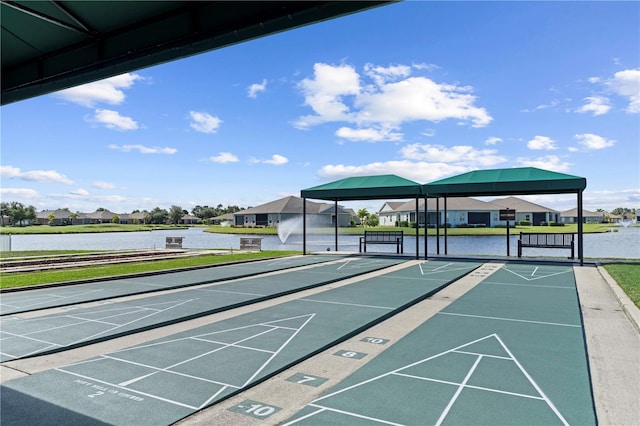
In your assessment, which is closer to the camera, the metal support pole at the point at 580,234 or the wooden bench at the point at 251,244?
the metal support pole at the point at 580,234

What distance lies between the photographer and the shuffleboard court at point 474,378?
4.29 m

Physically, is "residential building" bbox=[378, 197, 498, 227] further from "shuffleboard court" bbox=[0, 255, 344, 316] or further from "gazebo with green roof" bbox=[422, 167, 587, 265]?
"shuffleboard court" bbox=[0, 255, 344, 316]

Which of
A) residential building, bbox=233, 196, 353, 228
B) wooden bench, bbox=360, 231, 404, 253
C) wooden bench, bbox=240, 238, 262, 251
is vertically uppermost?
residential building, bbox=233, 196, 353, 228

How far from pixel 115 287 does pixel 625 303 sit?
42.7 ft

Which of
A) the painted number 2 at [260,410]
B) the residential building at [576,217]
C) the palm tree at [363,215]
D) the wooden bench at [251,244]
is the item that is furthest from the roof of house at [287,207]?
the painted number 2 at [260,410]

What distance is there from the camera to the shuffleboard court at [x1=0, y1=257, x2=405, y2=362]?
272 inches

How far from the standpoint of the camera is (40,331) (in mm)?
7547

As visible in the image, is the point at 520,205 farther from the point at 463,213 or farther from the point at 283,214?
the point at 283,214

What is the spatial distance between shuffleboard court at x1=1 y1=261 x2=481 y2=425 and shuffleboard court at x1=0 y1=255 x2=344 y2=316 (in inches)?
178

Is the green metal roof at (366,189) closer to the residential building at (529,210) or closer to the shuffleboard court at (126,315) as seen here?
the shuffleboard court at (126,315)

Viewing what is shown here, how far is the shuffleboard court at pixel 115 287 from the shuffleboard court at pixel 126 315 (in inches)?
27.9

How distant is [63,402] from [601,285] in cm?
1352

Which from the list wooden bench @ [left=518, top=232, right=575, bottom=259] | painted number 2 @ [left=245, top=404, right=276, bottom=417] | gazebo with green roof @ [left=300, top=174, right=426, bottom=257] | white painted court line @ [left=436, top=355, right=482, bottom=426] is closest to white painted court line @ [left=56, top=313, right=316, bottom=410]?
painted number 2 @ [left=245, top=404, right=276, bottom=417]

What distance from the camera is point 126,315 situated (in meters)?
8.80
